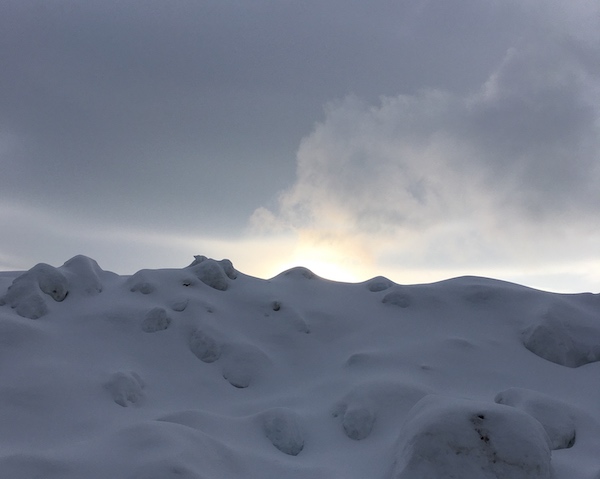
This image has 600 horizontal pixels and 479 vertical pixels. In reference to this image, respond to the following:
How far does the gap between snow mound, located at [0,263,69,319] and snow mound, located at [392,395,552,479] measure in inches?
343

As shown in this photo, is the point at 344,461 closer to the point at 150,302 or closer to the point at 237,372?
the point at 237,372

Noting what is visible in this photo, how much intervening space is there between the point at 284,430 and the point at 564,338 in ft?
25.3

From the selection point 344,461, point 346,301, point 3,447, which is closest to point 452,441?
point 344,461

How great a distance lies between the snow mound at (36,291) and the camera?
11.2m

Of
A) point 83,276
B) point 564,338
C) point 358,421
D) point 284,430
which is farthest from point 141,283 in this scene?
point 564,338

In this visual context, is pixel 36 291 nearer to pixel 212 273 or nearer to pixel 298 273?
pixel 212 273

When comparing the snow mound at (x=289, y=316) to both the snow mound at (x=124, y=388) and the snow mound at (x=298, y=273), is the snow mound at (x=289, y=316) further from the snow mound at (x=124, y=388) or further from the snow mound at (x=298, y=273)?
the snow mound at (x=124, y=388)

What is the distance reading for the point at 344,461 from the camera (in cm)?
799

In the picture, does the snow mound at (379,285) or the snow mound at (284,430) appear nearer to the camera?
the snow mound at (284,430)

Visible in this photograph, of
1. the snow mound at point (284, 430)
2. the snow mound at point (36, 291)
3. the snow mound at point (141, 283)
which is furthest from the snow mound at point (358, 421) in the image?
the snow mound at point (36, 291)

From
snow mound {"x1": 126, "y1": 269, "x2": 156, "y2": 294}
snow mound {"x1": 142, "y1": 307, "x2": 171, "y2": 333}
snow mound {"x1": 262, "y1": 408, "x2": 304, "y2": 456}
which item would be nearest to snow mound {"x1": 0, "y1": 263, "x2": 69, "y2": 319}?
snow mound {"x1": 126, "y1": 269, "x2": 156, "y2": 294}

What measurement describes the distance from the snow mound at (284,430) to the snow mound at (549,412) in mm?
3994

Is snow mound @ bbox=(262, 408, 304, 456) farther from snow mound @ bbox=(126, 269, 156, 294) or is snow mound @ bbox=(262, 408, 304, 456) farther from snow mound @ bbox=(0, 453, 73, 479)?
snow mound @ bbox=(126, 269, 156, 294)

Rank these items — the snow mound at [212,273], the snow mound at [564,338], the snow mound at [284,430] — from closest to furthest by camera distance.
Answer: the snow mound at [284,430] < the snow mound at [564,338] < the snow mound at [212,273]
